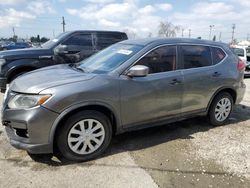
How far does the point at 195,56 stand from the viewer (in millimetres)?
4770

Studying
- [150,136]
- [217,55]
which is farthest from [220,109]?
[150,136]

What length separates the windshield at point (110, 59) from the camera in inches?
160

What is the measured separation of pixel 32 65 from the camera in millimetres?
7133

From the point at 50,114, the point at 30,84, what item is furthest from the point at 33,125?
the point at 30,84

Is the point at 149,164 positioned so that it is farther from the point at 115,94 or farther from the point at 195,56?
the point at 195,56

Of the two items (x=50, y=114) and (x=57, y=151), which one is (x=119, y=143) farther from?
(x=50, y=114)

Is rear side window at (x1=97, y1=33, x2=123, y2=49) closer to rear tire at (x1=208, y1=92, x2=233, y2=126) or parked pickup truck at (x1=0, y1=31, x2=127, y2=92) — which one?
parked pickup truck at (x1=0, y1=31, x2=127, y2=92)

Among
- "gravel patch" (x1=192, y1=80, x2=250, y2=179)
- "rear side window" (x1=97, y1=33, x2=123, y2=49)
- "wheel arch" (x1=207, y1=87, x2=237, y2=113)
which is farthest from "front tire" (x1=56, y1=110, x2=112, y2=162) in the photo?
"rear side window" (x1=97, y1=33, x2=123, y2=49)

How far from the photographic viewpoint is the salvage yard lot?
3.25 m

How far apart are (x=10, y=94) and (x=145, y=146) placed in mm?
2125

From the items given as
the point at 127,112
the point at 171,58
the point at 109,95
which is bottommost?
the point at 127,112

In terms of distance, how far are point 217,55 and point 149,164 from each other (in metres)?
2.62

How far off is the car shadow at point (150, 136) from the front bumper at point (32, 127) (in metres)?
0.36

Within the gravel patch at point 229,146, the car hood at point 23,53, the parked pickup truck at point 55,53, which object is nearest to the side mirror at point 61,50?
the parked pickup truck at point 55,53
